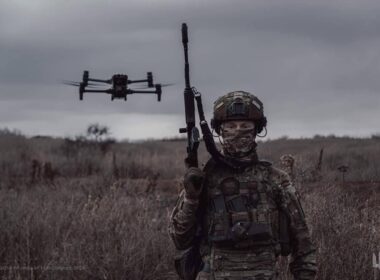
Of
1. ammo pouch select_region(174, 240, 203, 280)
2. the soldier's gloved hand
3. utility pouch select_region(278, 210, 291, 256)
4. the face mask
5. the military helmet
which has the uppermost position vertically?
the military helmet

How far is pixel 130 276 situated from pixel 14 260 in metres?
1.22

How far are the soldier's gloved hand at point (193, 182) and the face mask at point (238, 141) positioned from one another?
0.33 metres

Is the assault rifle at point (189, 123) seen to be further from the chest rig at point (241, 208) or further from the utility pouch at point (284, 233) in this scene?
the utility pouch at point (284, 233)

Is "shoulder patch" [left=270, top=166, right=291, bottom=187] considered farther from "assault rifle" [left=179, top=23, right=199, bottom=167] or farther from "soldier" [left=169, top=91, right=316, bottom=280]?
"assault rifle" [left=179, top=23, right=199, bottom=167]

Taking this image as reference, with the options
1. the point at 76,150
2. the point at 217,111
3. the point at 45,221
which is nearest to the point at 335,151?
the point at 76,150

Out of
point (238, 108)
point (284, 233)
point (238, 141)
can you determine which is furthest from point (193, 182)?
point (284, 233)

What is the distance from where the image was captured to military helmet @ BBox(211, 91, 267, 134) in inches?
166

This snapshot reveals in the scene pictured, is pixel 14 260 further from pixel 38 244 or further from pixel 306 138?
pixel 306 138

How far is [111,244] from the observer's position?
308 inches

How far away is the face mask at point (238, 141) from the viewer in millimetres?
4238

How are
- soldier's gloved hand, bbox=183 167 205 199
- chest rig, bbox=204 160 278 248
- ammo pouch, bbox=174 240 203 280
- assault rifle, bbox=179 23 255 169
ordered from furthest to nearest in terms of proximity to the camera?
ammo pouch, bbox=174 240 203 280 < assault rifle, bbox=179 23 255 169 < chest rig, bbox=204 160 278 248 < soldier's gloved hand, bbox=183 167 205 199

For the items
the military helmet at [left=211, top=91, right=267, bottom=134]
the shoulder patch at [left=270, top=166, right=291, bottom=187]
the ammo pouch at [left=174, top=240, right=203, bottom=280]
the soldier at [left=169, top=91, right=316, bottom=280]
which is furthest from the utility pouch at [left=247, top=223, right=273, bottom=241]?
the military helmet at [left=211, top=91, right=267, bottom=134]

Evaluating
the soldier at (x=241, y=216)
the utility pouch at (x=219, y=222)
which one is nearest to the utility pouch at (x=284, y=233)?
the soldier at (x=241, y=216)

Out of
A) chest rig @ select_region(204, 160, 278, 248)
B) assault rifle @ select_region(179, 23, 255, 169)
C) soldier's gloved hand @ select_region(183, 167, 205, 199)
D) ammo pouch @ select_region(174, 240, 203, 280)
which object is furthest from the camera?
ammo pouch @ select_region(174, 240, 203, 280)
